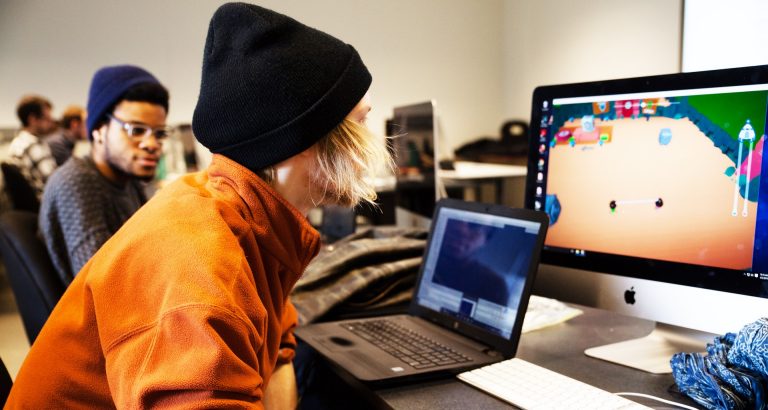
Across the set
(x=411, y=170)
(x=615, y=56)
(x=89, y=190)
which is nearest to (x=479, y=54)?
(x=615, y=56)

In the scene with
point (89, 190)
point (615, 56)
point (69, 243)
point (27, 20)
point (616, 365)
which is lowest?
point (616, 365)

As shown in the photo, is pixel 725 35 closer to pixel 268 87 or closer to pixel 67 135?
pixel 268 87

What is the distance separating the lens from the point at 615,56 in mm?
4477

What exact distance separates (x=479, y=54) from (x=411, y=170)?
4206 mm

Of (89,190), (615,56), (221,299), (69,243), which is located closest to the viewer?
(221,299)

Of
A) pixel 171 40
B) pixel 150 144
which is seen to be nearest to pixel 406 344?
pixel 150 144

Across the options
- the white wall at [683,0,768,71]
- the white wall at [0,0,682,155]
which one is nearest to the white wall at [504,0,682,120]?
the white wall at [0,0,682,155]

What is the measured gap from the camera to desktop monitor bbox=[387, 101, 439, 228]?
194 centimetres

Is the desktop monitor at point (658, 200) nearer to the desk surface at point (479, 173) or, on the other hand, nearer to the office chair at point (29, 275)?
Answer: the office chair at point (29, 275)

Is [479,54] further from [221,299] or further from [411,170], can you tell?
[221,299]

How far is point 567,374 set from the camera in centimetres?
105

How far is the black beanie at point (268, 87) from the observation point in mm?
902

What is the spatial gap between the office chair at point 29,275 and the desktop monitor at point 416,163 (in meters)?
0.96

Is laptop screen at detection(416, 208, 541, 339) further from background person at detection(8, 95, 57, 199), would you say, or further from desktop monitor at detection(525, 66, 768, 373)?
background person at detection(8, 95, 57, 199)
